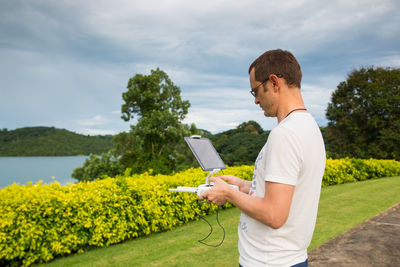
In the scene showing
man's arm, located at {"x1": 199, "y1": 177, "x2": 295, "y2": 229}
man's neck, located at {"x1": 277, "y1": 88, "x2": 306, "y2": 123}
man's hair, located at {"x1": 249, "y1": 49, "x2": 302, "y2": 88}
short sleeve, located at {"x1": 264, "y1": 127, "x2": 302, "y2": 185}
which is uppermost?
man's hair, located at {"x1": 249, "y1": 49, "x2": 302, "y2": 88}

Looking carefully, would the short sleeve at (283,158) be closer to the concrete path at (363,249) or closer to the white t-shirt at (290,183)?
the white t-shirt at (290,183)

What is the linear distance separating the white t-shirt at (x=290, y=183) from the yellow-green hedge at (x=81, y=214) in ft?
14.3

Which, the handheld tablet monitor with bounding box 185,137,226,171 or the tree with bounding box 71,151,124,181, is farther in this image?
the tree with bounding box 71,151,124,181

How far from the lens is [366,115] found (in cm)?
2677

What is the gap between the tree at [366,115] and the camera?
2491 centimetres

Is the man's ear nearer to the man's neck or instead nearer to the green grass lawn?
the man's neck

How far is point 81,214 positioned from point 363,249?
454 cm

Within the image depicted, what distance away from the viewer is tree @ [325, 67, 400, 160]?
24.9 metres

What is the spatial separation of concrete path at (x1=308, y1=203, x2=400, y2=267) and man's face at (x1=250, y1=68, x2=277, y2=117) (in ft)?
10.5

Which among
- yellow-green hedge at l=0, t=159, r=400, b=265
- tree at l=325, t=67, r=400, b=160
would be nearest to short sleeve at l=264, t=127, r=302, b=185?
yellow-green hedge at l=0, t=159, r=400, b=265

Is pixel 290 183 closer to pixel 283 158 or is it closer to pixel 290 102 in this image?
pixel 283 158

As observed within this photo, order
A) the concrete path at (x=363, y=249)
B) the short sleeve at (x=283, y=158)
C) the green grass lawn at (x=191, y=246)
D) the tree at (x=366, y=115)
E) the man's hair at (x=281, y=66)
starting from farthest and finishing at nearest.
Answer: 1. the tree at (x=366, y=115)
2. the green grass lawn at (x=191, y=246)
3. the concrete path at (x=363, y=249)
4. the man's hair at (x=281, y=66)
5. the short sleeve at (x=283, y=158)

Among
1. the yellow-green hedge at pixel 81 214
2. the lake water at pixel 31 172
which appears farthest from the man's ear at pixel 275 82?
the lake water at pixel 31 172

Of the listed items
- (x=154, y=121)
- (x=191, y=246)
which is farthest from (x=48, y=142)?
(x=191, y=246)
